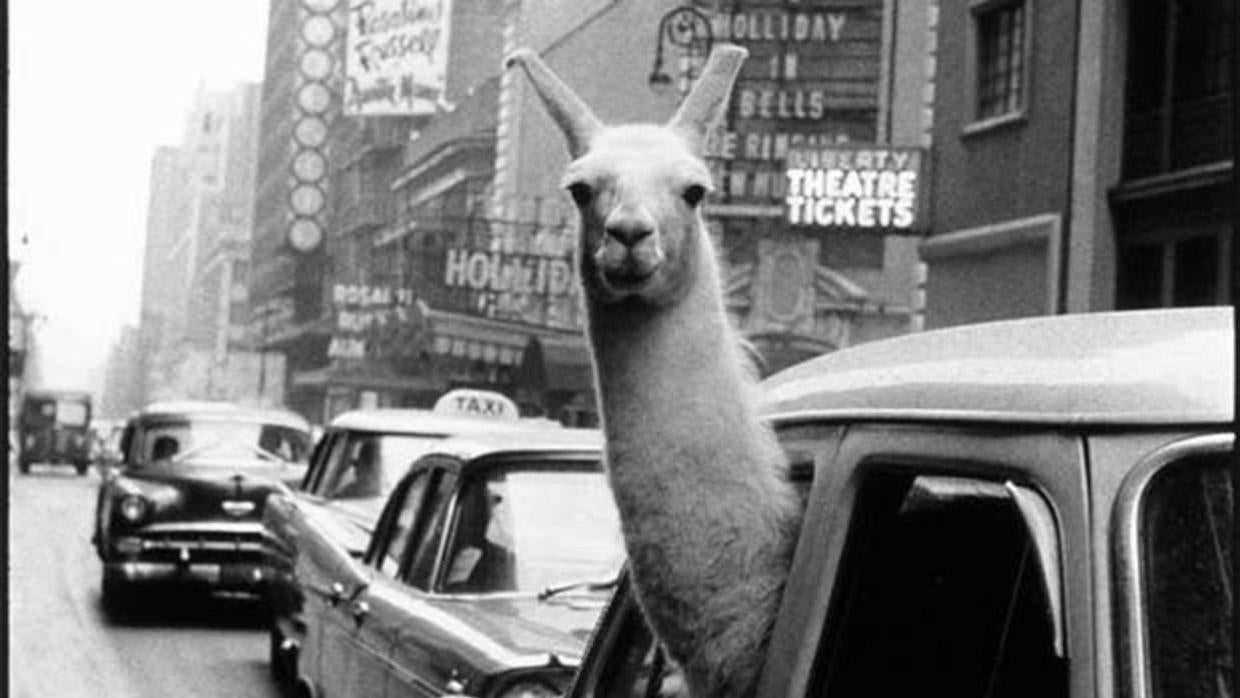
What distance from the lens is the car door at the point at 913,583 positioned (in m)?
2.26

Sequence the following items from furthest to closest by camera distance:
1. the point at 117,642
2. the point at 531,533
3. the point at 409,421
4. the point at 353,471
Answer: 1. the point at 117,642
2. the point at 353,471
3. the point at 409,421
4. the point at 531,533

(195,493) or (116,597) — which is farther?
(116,597)

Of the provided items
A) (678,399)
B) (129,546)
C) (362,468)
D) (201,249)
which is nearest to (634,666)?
(678,399)

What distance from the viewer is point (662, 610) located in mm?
2662

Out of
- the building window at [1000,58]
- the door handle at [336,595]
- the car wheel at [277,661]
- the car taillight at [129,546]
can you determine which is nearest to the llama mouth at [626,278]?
the door handle at [336,595]

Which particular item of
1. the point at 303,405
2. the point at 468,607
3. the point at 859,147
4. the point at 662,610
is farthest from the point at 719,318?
the point at 303,405

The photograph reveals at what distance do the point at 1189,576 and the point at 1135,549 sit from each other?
6 cm

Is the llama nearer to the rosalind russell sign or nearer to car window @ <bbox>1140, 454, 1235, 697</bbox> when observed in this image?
car window @ <bbox>1140, 454, 1235, 697</bbox>

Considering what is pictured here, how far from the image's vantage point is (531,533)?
607 cm

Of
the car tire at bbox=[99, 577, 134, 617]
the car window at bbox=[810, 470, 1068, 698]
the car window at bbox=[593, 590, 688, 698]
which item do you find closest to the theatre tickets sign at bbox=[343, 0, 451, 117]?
the car tire at bbox=[99, 577, 134, 617]

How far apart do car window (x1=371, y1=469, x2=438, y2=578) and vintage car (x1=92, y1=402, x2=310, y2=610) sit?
6.32 m

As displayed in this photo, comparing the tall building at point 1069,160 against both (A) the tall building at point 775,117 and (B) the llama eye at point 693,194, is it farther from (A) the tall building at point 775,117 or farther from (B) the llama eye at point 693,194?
(B) the llama eye at point 693,194

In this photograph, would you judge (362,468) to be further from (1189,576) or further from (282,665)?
(1189,576)

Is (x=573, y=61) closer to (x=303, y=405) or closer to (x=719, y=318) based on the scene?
(x=719, y=318)
